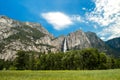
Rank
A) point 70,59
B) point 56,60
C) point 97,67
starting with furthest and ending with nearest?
point 56,60 → point 70,59 → point 97,67

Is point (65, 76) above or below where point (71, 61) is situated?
below

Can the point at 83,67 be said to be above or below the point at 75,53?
below

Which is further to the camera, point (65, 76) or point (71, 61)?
point (71, 61)

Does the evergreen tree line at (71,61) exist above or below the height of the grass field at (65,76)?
above

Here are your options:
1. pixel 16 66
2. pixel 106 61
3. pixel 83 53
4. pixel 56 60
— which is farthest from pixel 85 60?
pixel 16 66

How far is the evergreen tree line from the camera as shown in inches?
4798

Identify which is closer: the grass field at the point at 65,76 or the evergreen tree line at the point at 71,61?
the grass field at the point at 65,76

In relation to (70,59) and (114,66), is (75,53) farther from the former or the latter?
(114,66)

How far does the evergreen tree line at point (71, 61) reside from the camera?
122m

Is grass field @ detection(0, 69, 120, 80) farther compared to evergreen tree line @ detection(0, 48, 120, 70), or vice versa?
evergreen tree line @ detection(0, 48, 120, 70)

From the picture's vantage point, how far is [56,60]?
13825 centimetres

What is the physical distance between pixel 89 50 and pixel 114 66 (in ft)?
96.4

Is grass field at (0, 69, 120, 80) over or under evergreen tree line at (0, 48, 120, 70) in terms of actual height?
under

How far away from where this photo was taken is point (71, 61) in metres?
130
